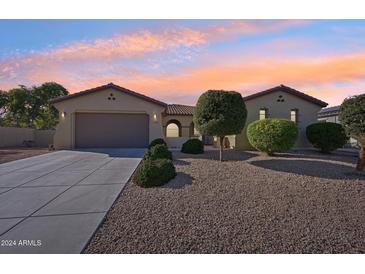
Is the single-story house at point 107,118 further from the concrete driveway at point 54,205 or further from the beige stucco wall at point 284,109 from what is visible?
the concrete driveway at point 54,205

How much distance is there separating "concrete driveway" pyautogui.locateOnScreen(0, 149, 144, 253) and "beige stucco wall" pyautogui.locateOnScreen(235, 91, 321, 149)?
9.17 meters

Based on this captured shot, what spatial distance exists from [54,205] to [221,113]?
6405mm

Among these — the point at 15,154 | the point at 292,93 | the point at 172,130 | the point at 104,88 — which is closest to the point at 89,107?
the point at 104,88

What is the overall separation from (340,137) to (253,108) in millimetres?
5101

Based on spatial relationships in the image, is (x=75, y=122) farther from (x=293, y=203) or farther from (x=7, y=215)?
(x=293, y=203)

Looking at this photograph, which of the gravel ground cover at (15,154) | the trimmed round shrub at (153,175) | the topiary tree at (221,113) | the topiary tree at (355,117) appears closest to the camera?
the trimmed round shrub at (153,175)

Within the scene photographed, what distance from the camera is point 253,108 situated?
47.2 feet

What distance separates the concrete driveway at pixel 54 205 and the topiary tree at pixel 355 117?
7.48 metres

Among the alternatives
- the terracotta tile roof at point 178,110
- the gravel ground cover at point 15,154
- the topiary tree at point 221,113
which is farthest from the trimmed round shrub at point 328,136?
the gravel ground cover at point 15,154

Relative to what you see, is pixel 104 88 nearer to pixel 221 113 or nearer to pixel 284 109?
pixel 221 113

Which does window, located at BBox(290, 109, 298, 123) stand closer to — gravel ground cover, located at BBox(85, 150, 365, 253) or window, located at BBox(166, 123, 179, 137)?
gravel ground cover, located at BBox(85, 150, 365, 253)

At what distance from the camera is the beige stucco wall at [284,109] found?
1432 cm

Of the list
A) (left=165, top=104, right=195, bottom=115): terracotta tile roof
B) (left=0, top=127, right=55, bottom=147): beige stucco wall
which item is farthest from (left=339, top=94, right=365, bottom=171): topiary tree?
(left=0, top=127, right=55, bottom=147): beige stucco wall

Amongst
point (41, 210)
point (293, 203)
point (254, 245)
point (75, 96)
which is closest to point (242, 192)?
point (293, 203)
